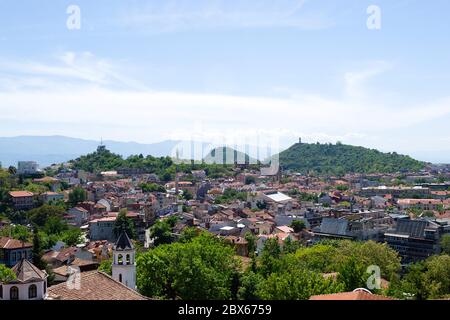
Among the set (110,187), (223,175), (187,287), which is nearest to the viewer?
(187,287)

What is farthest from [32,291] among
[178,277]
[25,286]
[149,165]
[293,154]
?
[293,154]

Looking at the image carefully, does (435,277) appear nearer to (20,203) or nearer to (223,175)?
(20,203)

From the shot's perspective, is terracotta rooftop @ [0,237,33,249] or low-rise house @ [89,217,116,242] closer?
terracotta rooftop @ [0,237,33,249]

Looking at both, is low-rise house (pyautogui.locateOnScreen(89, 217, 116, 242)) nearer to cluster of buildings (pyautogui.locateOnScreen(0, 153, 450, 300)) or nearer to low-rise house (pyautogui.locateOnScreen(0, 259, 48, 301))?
cluster of buildings (pyautogui.locateOnScreen(0, 153, 450, 300))

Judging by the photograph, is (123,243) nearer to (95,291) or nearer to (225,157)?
(95,291)

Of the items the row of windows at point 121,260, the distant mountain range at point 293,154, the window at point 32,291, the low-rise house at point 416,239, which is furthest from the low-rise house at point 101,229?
the distant mountain range at point 293,154

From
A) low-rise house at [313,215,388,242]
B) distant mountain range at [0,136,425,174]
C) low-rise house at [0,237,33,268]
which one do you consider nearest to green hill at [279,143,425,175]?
distant mountain range at [0,136,425,174]
